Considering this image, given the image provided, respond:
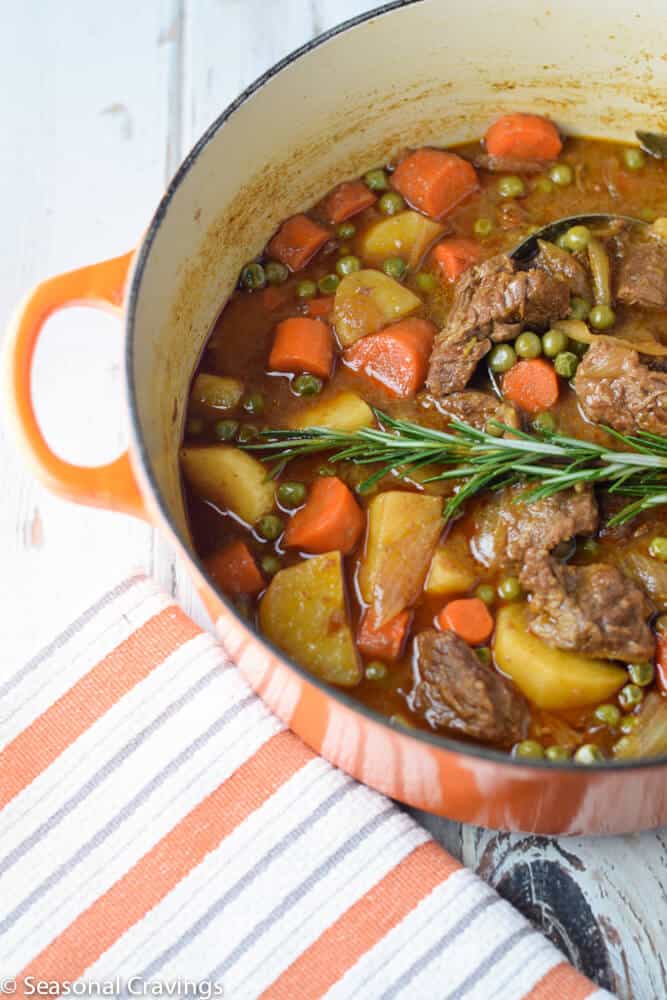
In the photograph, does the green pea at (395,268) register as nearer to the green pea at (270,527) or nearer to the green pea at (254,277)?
the green pea at (254,277)

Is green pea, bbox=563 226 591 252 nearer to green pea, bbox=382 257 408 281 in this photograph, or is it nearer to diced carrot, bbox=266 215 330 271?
green pea, bbox=382 257 408 281

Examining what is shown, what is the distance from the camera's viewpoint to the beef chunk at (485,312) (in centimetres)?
326

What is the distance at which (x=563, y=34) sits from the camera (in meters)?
3.68

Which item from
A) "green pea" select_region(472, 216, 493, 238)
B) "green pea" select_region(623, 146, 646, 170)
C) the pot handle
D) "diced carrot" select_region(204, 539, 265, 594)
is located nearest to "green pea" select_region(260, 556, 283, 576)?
"diced carrot" select_region(204, 539, 265, 594)

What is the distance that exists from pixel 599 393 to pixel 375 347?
2.08 ft

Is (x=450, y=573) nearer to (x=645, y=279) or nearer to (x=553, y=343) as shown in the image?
(x=553, y=343)

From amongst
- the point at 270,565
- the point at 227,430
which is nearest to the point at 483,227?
the point at 227,430

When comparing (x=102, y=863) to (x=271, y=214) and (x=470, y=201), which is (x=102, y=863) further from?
(x=470, y=201)

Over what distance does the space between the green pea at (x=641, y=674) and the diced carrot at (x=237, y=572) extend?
Answer: 960mm

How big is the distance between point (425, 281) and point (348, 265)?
0.23 meters

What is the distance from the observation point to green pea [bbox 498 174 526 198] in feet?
12.1

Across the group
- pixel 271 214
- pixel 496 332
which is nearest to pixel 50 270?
pixel 271 214

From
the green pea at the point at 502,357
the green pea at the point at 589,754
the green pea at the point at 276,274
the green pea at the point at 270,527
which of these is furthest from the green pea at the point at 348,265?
the green pea at the point at 589,754

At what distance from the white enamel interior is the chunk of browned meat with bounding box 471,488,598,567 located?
81cm
